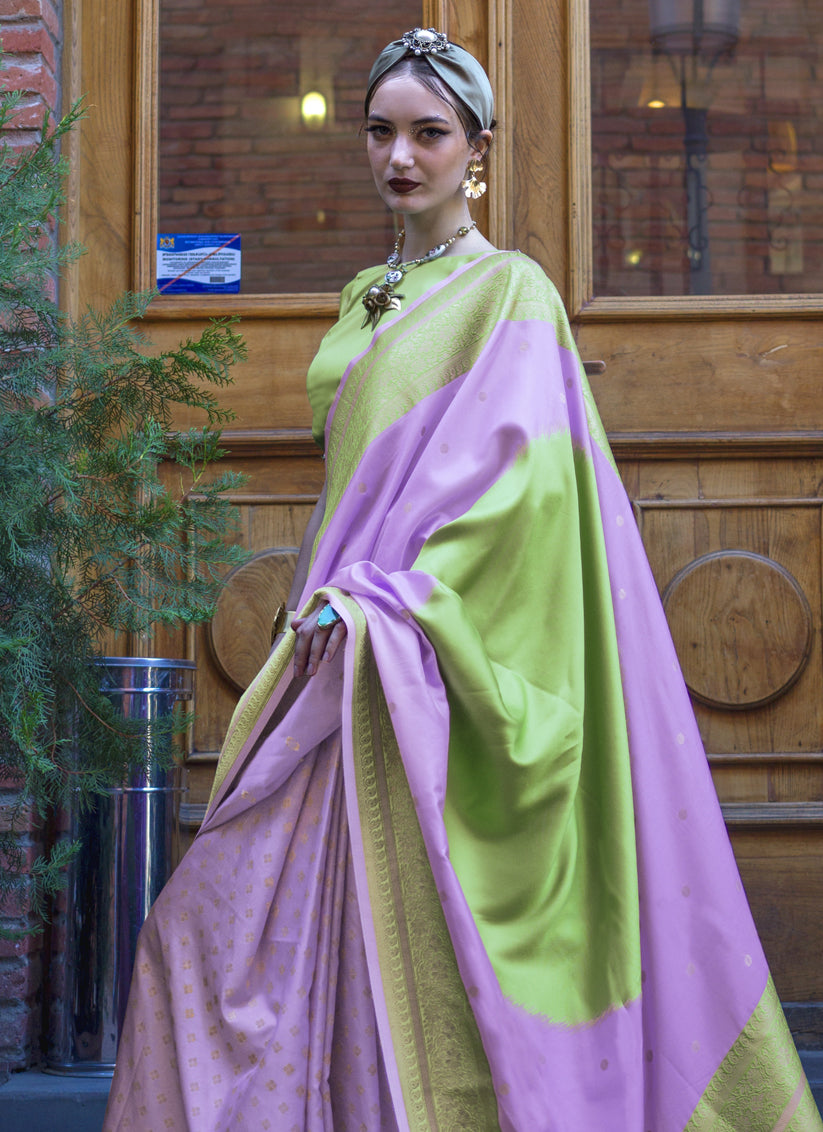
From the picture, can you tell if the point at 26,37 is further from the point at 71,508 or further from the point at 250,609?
the point at 250,609

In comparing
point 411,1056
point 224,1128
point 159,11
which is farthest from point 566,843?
point 159,11

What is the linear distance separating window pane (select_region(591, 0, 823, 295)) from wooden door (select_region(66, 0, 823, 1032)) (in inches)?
2.0

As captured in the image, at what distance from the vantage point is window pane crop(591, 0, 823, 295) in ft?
8.43

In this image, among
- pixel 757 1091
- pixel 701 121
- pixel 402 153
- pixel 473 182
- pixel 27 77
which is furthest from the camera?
pixel 701 121

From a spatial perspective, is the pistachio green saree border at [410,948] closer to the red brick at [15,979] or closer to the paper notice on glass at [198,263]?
the red brick at [15,979]

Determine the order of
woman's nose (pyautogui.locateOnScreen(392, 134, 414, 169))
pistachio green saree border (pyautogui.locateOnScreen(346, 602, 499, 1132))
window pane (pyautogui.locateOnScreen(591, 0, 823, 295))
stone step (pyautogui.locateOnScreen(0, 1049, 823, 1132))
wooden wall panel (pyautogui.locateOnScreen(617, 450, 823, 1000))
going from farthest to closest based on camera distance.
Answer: window pane (pyautogui.locateOnScreen(591, 0, 823, 295)), wooden wall panel (pyautogui.locateOnScreen(617, 450, 823, 1000)), stone step (pyautogui.locateOnScreen(0, 1049, 823, 1132)), woman's nose (pyautogui.locateOnScreen(392, 134, 414, 169)), pistachio green saree border (pyautogui.locateOnScreen(346, 602, 499, 1132))

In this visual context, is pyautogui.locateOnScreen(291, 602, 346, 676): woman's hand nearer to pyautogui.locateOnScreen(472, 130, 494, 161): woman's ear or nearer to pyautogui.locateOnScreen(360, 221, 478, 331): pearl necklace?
pyautogui.locateOnScreen(360, 221, 478, 331): pearl necklace

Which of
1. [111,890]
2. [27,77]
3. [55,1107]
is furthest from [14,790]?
[27,77]

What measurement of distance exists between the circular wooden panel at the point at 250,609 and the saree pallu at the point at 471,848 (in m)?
0.80

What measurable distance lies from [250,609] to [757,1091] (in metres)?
1.35

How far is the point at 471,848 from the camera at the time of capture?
1.49m

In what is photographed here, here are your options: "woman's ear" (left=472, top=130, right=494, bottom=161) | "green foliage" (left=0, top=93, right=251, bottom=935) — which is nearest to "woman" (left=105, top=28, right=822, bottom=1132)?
"woman's ear" (left=472, top=130, right=494, bottom=161)

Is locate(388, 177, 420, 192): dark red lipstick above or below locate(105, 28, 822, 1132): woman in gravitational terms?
above

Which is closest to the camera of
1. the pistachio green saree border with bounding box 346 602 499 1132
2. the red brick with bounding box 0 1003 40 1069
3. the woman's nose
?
the pistachio green saree border with bounding box 346 602 499 1132
